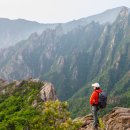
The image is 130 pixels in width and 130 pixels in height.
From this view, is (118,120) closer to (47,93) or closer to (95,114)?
(95,114)

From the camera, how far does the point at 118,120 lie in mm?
44000

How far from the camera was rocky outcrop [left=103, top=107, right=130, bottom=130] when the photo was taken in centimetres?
4325

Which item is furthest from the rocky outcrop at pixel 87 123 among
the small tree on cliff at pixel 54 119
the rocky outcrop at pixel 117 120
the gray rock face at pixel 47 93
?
the gray rock face at pixel 47 93

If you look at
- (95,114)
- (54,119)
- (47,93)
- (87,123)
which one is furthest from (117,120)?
(47,93)

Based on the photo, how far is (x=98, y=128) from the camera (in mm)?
40250

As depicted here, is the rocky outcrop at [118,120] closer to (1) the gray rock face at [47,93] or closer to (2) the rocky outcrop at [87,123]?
(2) the rocky outcrop at [87,123]

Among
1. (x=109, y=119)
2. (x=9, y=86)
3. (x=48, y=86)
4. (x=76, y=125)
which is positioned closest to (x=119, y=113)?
(x=109, y=119)

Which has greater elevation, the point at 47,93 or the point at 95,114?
the point at 47,93

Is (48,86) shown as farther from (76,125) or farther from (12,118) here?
(76,125)

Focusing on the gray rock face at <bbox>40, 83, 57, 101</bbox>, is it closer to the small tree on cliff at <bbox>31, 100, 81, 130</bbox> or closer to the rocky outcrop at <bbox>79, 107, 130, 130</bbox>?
the small tree on cliff at <bbox>31, 100, 81, 130</bbox>

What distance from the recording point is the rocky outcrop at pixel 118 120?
43250mm

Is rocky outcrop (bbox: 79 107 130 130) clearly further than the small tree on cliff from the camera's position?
No

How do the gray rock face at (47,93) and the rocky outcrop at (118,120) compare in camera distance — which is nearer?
the rocky outcrop at (118,120)

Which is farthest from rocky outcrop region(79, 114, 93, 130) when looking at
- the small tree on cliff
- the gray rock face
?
the gray rock face
